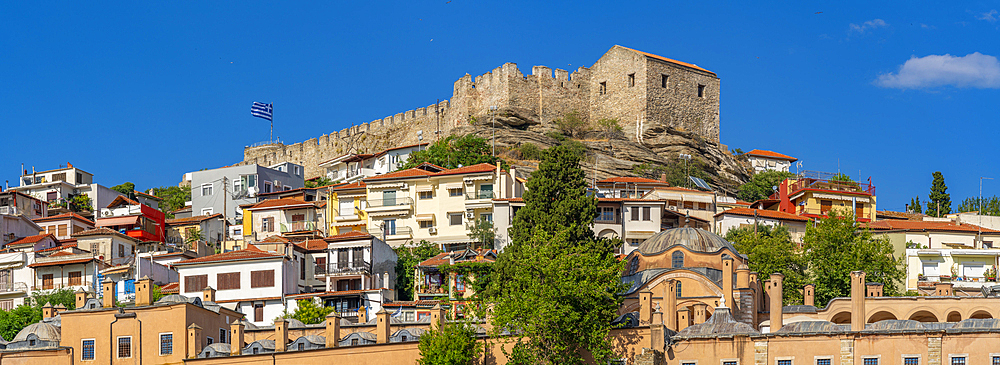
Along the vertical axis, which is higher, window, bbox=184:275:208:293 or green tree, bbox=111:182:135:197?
green tree, bbox=111:182:135:197

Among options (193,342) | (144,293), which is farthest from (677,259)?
(144,293)

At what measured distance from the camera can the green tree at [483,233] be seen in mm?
65688

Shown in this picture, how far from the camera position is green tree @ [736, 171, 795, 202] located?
9019 centimetres

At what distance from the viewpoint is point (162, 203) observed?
92.9 meters

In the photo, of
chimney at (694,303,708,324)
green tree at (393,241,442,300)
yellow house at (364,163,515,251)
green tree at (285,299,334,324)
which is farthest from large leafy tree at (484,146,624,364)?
yellow house at (364,163,515,251)

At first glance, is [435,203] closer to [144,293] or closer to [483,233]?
[483,233]

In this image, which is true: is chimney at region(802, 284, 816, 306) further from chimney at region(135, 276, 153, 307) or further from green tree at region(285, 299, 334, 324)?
chimney at region(135, 276, 153, 307)

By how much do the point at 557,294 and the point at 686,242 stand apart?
13422mm

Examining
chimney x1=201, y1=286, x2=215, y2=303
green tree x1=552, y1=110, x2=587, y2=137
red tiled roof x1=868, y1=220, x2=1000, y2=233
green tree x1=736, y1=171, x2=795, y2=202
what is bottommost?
chimney x1=201, y1=286, x2=215, y2=303

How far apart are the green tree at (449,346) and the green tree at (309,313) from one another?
9294 mm

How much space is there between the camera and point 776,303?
45438mm

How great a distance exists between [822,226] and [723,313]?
19.7 meters

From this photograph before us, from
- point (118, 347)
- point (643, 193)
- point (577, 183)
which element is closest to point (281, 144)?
point (643, 193)

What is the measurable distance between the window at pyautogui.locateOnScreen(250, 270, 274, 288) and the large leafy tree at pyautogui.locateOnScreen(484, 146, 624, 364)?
1135 centimetres
